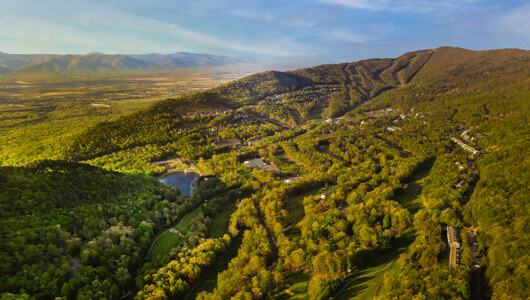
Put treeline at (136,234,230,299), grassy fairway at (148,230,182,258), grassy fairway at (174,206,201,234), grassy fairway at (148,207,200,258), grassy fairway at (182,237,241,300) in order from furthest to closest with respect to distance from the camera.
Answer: grassy fairway at (174,206,201,234), grassy fairway at (148,207,200,258), grassy fairway at (148,230,182,258), grassy fairway at (182,237,241,300), treeline at (136,234,230,299)

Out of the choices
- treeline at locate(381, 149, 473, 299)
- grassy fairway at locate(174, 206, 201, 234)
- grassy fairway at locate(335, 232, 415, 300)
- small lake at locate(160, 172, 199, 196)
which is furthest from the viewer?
small lake at locate(160, 172, 199, 196)

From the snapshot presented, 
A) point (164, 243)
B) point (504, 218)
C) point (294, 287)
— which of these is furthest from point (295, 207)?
point (504, 218)

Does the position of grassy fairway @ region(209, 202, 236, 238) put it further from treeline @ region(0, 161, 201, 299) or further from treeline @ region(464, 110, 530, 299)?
treeline @ region(464, 110, 530, 299)

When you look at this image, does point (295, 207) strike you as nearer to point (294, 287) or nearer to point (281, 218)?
point (281, 218)

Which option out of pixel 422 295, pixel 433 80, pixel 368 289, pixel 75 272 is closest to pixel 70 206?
pixel 75 272

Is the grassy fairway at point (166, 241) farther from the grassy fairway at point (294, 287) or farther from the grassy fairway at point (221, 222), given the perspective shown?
the grassy fairway at point (294, 287)

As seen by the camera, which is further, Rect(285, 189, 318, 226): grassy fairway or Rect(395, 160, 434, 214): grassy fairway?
Rect(285, 189, 318, 226): grassy fairway

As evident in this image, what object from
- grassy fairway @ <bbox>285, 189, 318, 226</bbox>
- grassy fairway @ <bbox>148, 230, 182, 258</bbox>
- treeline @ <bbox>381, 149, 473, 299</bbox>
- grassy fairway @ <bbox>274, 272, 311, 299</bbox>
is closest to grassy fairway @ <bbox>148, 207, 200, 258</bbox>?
grassy fairway @ <bbox>148, 230, 182, 258</bbox>
